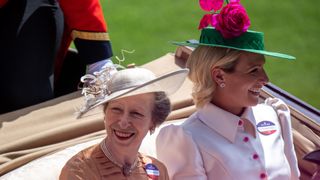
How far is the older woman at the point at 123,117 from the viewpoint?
6.74 ft

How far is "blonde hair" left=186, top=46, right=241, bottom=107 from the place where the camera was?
2.30m

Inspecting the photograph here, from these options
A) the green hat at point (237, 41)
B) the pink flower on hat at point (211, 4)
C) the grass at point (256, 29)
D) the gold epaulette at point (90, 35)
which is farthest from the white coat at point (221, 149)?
the grass at point (256, 29)

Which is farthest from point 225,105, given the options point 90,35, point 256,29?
point 256,29

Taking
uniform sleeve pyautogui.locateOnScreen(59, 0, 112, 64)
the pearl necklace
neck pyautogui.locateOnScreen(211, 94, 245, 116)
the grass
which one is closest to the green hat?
neck pyautogui.locateOnScreen(211, 94, 245, 116)

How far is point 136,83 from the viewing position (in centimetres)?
206

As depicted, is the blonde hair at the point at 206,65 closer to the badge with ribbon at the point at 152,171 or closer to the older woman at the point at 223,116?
the older woman at the point at 223,116

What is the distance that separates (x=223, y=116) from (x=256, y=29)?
3.28 m

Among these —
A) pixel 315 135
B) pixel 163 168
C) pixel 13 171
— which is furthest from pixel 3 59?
pixel 315 135

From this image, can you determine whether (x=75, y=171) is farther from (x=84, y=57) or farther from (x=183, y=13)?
(x=183, y=13)

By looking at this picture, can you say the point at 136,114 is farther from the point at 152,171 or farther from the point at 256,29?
the point at 256,29

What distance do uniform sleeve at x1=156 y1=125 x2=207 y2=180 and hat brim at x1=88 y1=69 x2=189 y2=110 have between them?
0.23m

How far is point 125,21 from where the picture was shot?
18.8ft

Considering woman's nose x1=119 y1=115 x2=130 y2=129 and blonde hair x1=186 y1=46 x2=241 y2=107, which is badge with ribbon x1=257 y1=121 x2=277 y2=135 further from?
woman's nose x1=119 y1=115 x2=130 y2=129

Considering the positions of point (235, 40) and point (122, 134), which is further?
point (235, 40)
